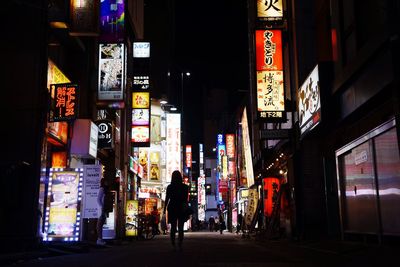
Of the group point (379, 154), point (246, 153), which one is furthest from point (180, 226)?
point (246, 153)

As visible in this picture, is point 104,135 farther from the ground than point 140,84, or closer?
closer

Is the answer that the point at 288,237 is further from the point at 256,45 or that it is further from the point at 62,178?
the point at 62,178

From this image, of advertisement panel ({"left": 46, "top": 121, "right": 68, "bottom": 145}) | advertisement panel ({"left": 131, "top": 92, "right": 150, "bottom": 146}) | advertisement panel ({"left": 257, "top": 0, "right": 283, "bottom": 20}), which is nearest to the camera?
advertisement panel ({"left": 46, "top": 121, "right": 68, "bottom": 145})

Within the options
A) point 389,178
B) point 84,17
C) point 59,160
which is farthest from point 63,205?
point 389,178

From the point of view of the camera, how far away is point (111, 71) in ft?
62.1

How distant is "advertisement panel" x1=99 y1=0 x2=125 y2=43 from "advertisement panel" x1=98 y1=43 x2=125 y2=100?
37cm

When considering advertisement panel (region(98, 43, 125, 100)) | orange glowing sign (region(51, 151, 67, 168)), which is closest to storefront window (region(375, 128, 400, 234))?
orange glowing sign (region(51, 151, 67, 168))

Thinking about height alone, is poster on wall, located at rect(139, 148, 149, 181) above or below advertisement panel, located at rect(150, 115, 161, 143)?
below

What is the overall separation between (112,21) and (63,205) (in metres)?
9.03

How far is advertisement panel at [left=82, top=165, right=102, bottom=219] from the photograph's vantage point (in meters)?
14.2

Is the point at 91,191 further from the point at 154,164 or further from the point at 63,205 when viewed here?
the point at 154,164

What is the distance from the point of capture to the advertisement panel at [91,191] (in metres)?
14.2

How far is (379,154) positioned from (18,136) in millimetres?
8502

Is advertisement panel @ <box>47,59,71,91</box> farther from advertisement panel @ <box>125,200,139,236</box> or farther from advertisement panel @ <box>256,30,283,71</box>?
advertisement panel @ <box>125,200,139,236</box>
